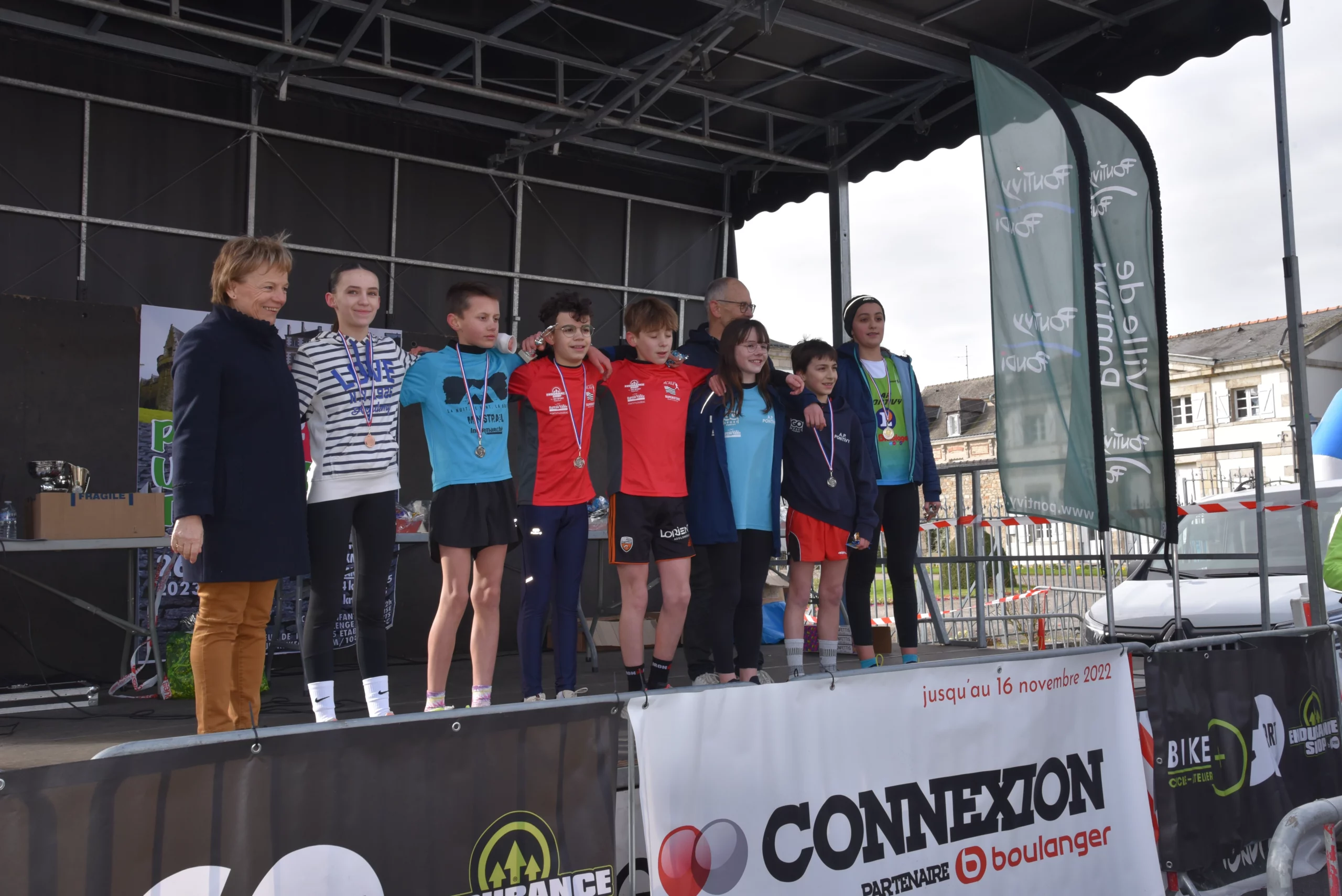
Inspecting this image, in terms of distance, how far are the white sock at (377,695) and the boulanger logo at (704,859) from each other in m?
1.47

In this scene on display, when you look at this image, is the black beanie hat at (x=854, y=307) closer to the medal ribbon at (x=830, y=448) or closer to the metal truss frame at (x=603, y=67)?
the medal ribbon at (x=830, y=448)

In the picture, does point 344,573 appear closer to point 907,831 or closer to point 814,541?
point 907,831

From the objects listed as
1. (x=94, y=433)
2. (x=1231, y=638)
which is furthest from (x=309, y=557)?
(x=94, y=433)

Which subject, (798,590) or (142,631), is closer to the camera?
(798,590)

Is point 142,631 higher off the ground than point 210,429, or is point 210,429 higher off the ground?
point 210,429

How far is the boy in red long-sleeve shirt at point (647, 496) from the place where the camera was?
4074 mm

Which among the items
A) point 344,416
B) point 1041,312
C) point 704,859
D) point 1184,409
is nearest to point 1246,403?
point 1184,409

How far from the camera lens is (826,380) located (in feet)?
15.4

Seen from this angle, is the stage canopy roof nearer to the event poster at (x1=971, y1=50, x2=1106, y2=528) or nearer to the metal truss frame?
the metal truss frame

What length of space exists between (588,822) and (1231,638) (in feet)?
8.39

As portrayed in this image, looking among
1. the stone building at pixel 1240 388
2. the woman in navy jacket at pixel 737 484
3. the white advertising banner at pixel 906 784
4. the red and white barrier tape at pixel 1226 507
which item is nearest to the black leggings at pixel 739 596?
the woman in navy jacket at pixel 737 484

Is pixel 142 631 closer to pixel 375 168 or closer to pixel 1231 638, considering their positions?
pixel 375 168

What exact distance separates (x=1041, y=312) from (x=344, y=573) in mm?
3277

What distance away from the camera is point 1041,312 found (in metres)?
4.72
